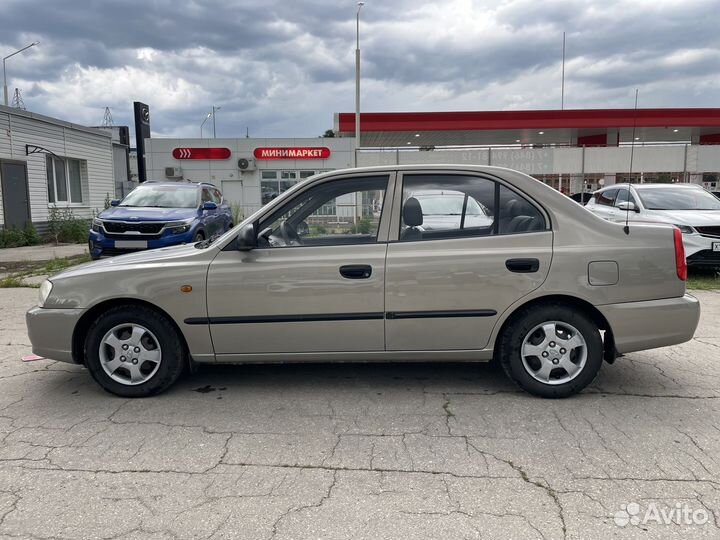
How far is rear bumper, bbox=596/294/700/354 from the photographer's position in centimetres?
393

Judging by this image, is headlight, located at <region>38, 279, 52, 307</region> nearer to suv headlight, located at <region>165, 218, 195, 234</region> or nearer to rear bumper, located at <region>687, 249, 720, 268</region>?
suv headlight, located at <region>165, 218, 195, 234</region>

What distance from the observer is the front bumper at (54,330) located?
13.4 feet

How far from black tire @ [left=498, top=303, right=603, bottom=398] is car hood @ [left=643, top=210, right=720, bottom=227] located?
6.35 m

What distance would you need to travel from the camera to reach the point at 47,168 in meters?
18.2

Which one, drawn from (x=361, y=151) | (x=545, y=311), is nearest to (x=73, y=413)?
(x=545, y=311)

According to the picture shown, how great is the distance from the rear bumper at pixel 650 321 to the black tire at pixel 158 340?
305 cm

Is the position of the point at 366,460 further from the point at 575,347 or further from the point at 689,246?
the point at 689,246

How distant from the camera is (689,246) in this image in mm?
9062

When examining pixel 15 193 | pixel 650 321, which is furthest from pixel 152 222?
pixel 15 193

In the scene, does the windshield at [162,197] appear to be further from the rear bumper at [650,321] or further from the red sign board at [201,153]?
the red sign board at [201,153]

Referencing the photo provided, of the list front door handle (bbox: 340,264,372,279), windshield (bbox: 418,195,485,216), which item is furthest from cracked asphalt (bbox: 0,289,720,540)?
windshield (bbox: 418,195,485,216)

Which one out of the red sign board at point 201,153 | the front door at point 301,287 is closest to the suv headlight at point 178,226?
the front door at point 301,287

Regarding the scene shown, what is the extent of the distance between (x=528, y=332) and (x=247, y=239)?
2088 mm

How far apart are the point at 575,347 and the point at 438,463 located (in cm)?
148
